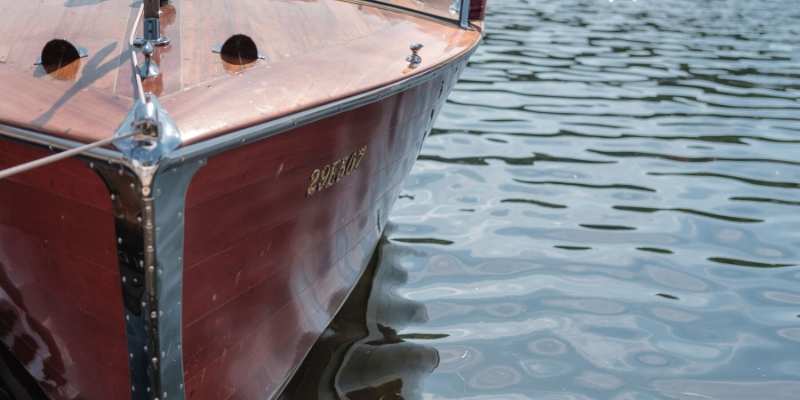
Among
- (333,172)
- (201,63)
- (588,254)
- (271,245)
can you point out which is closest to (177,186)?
(271,245)

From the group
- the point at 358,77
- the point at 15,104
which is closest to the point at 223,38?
the point at 358,77

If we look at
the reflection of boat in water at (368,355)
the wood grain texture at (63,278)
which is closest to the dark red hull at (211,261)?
the wood grain texture at (63,278)

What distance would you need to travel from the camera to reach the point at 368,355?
13.9 feet

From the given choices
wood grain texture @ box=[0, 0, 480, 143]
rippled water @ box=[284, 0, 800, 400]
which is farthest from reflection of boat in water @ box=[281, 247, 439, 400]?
wood grain texture @ box=[0, 0, 480, 143]

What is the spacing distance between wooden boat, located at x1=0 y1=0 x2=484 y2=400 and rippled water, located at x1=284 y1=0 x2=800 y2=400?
2.48 ft

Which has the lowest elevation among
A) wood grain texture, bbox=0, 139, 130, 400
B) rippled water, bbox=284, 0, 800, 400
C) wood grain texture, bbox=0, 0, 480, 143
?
rippled water, bbox=284, 0, 800, 400

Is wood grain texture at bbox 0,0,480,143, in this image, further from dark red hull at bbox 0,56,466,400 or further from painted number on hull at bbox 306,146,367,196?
painted number on hull at bbox 306,146,367,196

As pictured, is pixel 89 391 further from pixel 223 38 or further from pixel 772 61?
pixel 772 61

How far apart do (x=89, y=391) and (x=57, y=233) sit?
0.66m

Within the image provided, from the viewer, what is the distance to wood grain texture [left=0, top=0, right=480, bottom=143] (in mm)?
2625

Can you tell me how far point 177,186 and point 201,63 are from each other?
0.75 metres

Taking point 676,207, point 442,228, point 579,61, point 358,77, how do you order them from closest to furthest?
point 358,77, point 442,228, point 676,207, point 579,61

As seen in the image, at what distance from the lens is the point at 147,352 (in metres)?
2.77

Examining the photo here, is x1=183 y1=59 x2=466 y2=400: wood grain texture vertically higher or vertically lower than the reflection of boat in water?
higher
